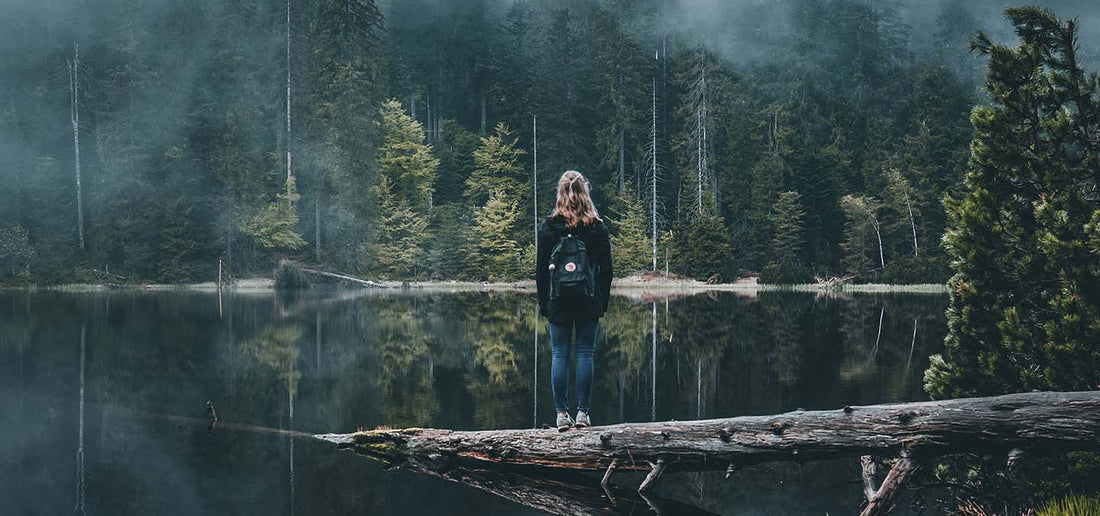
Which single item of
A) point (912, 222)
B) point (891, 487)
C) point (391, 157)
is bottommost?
point (891, 487)

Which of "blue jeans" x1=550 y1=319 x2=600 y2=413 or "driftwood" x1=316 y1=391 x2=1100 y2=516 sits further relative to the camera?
"blue jeans" x1=550 y1=319 x2=600 y2=413

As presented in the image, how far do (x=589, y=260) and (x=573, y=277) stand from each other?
0.26 m

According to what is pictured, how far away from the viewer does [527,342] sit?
15.9 metres

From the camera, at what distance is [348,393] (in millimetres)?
10219

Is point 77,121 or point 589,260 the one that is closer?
point 589,260

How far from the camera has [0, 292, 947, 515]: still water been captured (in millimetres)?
5969

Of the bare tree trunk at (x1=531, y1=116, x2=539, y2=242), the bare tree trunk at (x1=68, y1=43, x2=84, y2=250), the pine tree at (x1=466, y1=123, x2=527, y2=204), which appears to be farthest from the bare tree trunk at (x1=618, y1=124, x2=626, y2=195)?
the bare tree trunk at (x1=68, y1=43, x2=84, y2=250)

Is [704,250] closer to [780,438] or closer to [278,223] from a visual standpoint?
[278,223]

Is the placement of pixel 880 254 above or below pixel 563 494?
above

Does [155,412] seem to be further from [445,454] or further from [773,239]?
[773,239]

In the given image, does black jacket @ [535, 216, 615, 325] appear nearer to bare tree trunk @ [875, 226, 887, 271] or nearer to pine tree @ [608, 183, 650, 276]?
bare tree trunk @ [875, 226, 887, 271]

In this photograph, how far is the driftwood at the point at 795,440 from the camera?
4727mm

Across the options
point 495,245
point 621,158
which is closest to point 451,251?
point 495,245

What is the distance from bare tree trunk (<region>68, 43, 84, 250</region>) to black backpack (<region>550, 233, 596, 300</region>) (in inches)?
1728
